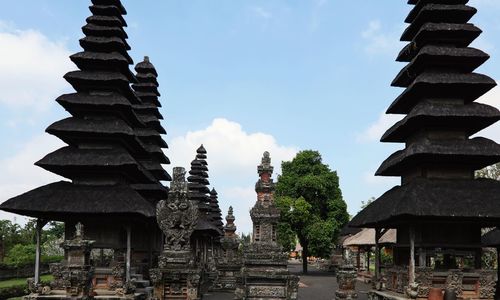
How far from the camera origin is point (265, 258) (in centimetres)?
2216

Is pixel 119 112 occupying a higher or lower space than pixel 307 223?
higher

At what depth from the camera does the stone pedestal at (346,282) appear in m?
21.0

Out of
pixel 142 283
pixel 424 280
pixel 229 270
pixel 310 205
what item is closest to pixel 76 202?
pixel 142 283

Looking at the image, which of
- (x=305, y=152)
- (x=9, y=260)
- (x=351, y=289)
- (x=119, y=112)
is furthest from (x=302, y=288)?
(x=9, y=260)

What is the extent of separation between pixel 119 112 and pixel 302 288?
16.2 m

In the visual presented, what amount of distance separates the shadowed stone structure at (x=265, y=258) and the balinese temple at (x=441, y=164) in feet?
13.6

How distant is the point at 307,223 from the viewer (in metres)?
45.5

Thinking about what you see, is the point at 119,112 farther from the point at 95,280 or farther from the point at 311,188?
the point at 311,188

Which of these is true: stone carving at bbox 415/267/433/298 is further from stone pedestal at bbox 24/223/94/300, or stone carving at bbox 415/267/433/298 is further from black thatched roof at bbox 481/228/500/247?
stone pedestal at bbox 24/223/94/300

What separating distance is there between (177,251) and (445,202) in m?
10.7

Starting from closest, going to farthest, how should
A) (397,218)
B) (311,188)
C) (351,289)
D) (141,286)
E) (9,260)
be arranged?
(397,218)
(351,289)
(141,286)
(9,260)
(311,188)

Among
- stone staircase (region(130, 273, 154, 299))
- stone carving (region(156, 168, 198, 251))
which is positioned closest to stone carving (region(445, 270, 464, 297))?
stone carving (region(156, 168, 198, 251))

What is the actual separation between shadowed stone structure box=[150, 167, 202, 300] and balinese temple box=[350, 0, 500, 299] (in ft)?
25.9

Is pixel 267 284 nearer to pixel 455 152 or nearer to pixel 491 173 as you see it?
pixel 455 152
